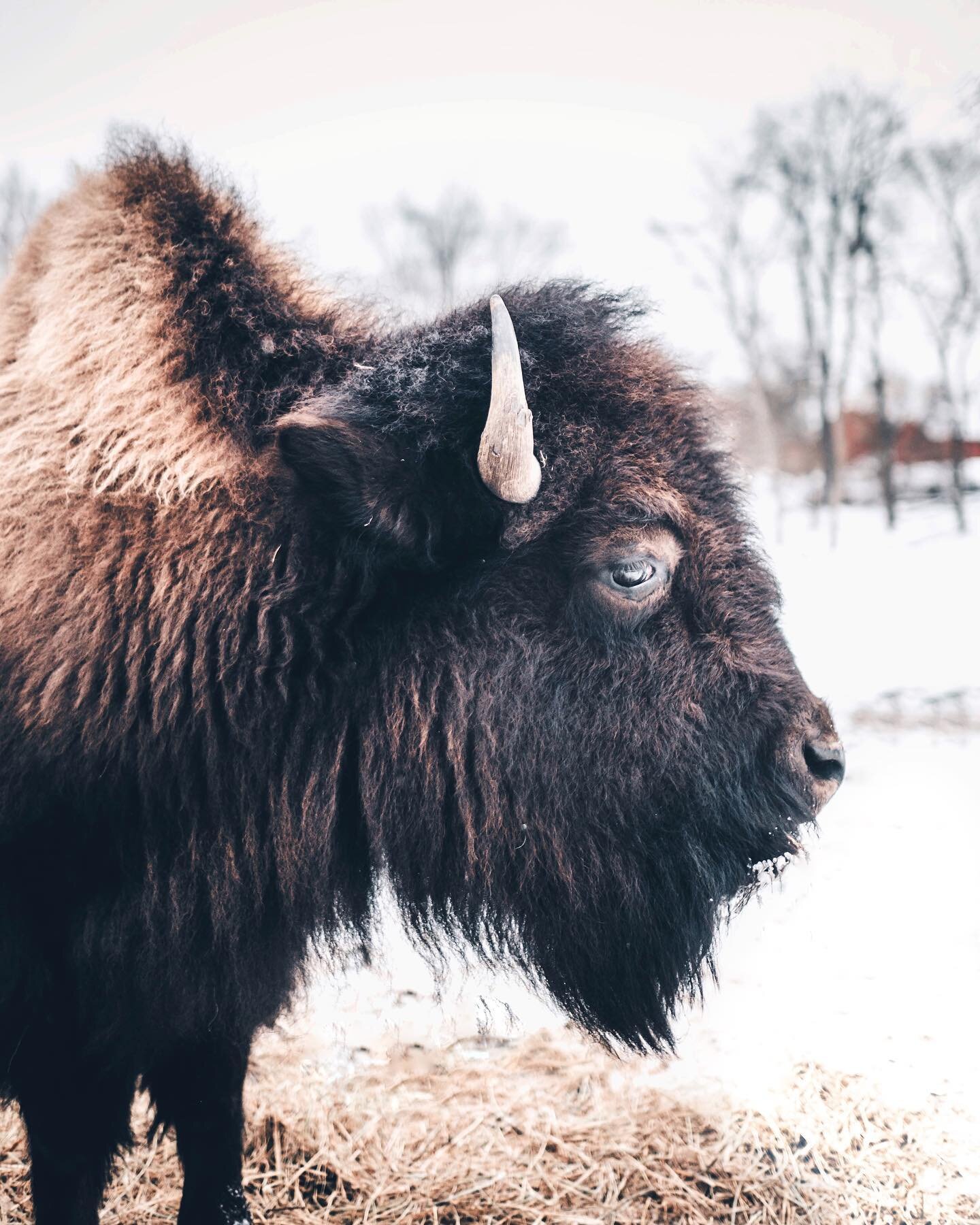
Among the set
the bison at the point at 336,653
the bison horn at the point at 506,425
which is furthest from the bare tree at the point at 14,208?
the bison horn at the point at 506,425

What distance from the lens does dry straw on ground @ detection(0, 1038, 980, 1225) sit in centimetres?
247

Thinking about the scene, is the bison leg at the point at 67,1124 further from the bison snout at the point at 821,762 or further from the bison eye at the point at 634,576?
the bison snout at the point at 821,762

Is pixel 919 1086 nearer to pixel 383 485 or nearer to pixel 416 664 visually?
pixel 416 664

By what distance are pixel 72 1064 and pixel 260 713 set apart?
0.96 meters

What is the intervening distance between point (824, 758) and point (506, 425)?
3.08ft

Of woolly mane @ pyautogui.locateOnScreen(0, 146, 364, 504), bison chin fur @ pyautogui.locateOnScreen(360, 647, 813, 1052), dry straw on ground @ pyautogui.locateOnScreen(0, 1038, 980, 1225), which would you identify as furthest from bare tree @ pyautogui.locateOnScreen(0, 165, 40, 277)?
dry straw on ground @ pyautogui.locateOnScreen(0, 1038, 980, 1225)

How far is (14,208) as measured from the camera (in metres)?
3.26

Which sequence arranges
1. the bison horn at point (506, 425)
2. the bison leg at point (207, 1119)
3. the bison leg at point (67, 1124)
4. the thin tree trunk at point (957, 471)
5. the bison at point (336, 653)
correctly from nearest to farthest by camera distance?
the bison horn at point (506, 425) < the bison at point (336, 653) < the bison leg at point (67, 1124) < the bison leg at point (207, 1119) < the thin tree trunk at point (957, 471)

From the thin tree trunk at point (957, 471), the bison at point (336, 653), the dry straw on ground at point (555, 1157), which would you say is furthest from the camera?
the thin tree trunk at point (957, 471)

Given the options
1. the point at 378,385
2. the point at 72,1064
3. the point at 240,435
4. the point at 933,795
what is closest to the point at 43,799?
the point at 72,1064

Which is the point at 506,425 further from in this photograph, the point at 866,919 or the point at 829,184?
the point at 829,184

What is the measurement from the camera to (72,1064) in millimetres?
1994

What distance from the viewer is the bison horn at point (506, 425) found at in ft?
5.36

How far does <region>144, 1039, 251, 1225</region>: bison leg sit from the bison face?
→ 2.59 feet
